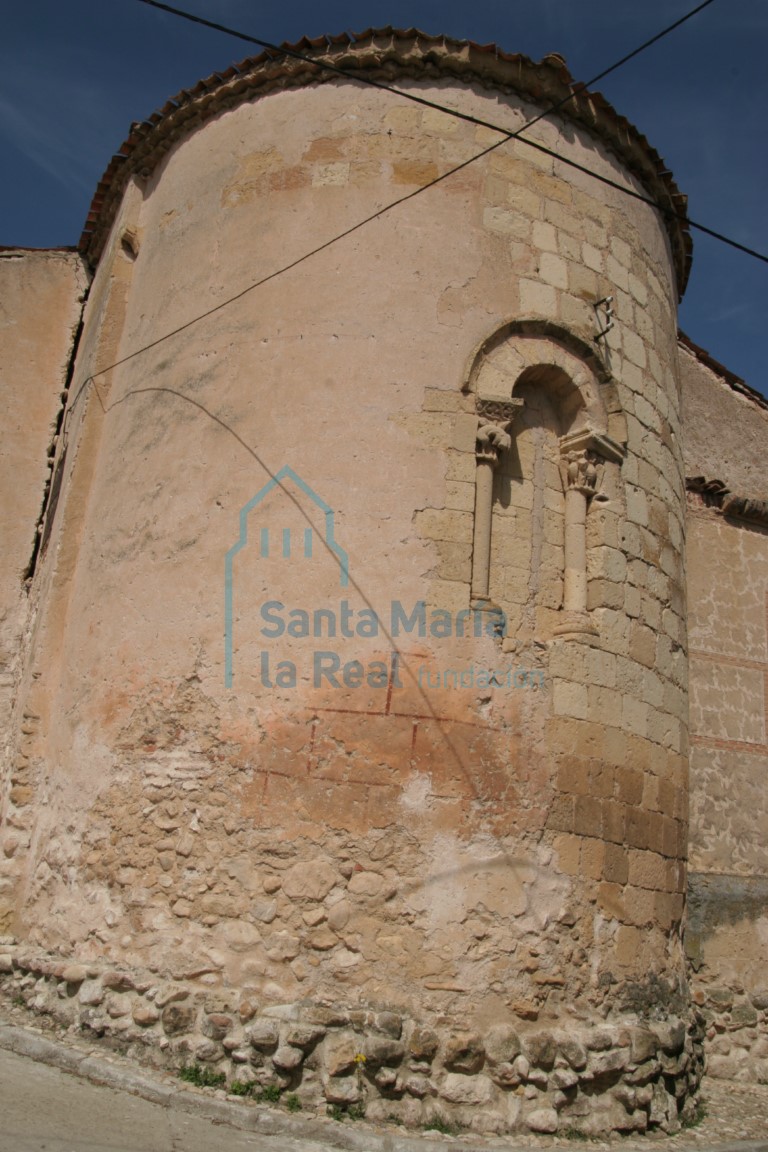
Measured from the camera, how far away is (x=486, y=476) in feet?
21.5

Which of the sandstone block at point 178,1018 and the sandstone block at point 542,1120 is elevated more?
the sandstone block at point 178,1018

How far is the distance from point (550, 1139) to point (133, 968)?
8.19ft

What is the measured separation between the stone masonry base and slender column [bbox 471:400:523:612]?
2.53 metres

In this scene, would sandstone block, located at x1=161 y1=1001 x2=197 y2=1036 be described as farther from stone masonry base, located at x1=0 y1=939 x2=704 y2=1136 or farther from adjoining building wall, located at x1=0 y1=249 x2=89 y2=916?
adjoining building wall, located at x1=0 y1=249 x2=89 y2=916

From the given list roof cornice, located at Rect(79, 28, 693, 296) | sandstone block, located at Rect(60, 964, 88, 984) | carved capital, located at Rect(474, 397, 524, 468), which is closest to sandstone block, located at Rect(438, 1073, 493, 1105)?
sandstone block, located at Rect(60, 964, 88, 984)

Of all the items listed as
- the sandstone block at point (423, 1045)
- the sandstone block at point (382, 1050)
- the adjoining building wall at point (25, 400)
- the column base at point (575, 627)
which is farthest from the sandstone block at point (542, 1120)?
the adjoining building wall at point (25, 400)

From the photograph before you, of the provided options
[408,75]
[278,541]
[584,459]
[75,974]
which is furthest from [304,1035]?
[408,75]

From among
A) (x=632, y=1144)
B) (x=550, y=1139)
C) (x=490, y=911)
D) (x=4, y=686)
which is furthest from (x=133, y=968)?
(x=4, y=686)

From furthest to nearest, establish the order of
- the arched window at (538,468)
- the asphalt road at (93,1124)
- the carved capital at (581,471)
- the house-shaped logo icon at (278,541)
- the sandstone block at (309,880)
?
the carved capital at (581,471)
the arched window at (538,468)
the house-shaped logo icon at (278,541)
the sandstone block at (309,880)
the asphalt road at (93,1124)

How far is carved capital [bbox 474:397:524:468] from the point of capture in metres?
6.58

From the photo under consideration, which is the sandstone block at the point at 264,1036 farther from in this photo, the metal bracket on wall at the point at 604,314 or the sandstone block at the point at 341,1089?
the metal bracket on wall at the point at 604,314

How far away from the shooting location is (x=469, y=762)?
19.7ft

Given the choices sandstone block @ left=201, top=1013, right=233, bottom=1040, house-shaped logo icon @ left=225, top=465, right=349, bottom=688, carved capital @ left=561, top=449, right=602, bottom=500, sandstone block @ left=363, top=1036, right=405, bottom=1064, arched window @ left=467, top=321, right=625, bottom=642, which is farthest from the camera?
carved capital @ left=561, top=449, right=602, bottom=500

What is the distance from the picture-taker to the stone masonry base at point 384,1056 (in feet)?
17.1
